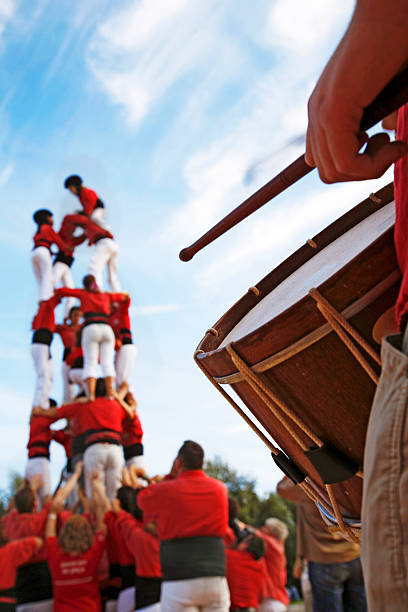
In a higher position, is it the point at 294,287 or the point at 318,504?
the point at 294,287

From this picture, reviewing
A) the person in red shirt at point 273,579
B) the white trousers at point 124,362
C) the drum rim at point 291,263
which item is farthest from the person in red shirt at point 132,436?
the drum rim at point 291,263

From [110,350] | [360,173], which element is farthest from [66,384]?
[360,173]

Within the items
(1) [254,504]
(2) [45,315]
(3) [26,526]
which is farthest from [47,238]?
(1) [254,504]

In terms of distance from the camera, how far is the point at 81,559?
4.71 m

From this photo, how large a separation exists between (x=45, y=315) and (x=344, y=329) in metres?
6.89

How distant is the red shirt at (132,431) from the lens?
6969 millimetres

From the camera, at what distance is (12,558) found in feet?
15.8

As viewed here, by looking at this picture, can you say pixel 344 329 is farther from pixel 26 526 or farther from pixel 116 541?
pixel 116 541

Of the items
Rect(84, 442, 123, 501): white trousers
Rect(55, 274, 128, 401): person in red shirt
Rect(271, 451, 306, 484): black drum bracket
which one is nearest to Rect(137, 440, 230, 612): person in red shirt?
Rect(84, 442, 123, 501): white trousers

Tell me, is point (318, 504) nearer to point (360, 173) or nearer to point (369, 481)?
point (369, 481)

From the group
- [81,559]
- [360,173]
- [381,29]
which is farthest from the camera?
[81,559]

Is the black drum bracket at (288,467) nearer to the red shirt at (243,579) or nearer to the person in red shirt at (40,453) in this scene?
the red shirt at (243,579)

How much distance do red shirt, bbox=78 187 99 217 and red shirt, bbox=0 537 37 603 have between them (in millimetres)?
4258

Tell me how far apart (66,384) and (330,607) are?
443 centimetres
